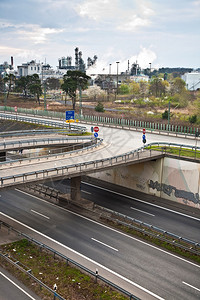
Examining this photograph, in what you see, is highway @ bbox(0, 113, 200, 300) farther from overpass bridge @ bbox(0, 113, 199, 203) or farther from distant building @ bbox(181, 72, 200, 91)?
distant building @ bbox(181, 72, 200, 91)

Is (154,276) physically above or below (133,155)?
below

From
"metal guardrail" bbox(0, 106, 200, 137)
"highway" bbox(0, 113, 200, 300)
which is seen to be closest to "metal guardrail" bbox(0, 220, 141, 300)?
"highway" bbox(0, 113, 200, 300)

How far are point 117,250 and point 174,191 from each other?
1462 cm

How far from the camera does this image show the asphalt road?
72.0ft

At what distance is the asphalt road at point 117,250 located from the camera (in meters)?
21.9

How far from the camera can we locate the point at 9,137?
45625mm

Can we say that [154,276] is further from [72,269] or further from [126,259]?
[72,269]

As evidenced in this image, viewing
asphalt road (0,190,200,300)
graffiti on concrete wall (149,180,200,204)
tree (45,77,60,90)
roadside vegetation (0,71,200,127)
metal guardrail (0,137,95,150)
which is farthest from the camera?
tree (45,77,60,90)

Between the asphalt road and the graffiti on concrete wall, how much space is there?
1149 centimetres

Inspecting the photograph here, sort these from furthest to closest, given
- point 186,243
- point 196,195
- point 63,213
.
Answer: point 196,195 → point 63,213 → point 186,243

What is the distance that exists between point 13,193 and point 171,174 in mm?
19168

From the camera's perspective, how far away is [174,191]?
127 ft

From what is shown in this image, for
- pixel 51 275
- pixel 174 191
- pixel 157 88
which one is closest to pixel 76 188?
pixel 174 191

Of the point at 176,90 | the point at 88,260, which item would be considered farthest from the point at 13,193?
the point at 176,90
